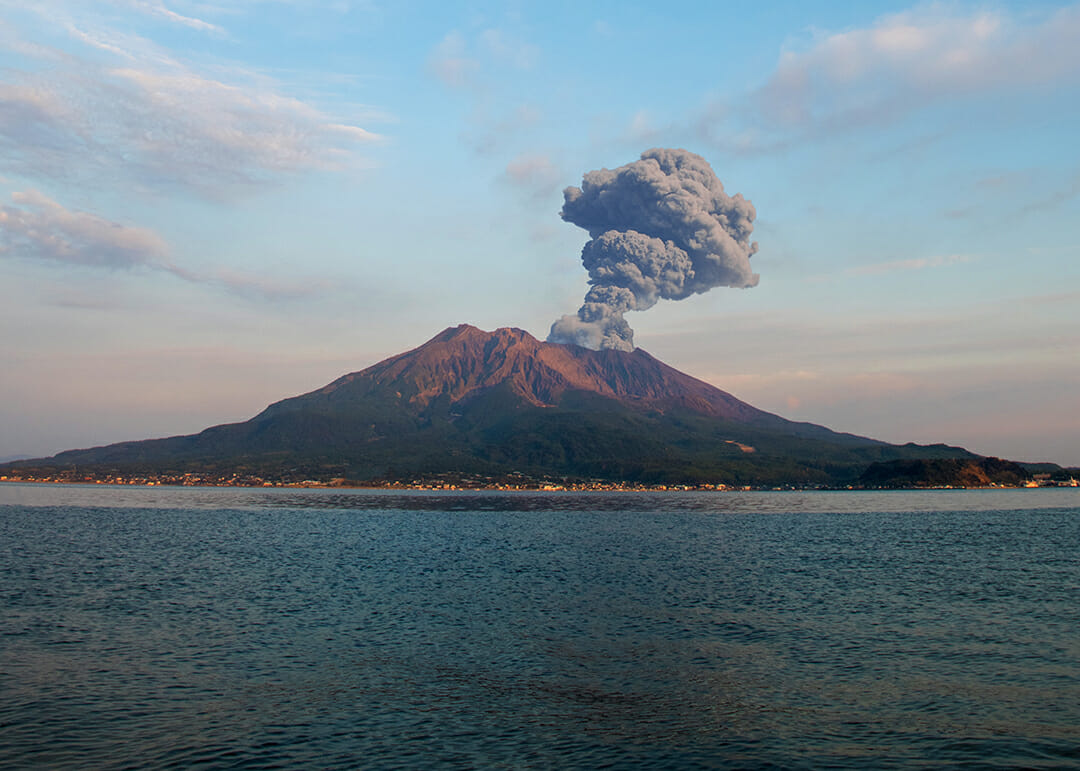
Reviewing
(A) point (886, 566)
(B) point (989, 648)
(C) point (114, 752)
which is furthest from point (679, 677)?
(A) point (886, 566)

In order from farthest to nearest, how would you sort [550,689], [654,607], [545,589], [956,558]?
[956,558], [545,589], [654,607], [550,689]

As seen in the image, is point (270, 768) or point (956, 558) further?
point (956, 558)

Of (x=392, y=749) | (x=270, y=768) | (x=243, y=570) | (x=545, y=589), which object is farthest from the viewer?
(x=243, y=570)

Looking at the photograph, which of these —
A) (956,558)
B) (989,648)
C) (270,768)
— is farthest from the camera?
(956,558)

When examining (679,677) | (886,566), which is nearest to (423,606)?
(679,677)

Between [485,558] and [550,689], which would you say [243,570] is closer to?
[485,558]

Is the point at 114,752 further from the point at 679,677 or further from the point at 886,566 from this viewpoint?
the point at 886,566
